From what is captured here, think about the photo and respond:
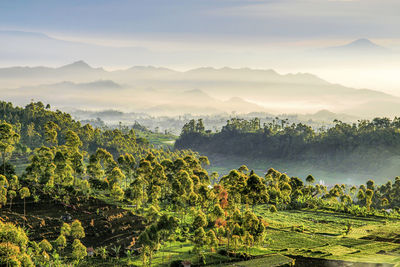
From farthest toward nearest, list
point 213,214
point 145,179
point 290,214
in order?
point 290,214 → point 145,179 → point 213,214

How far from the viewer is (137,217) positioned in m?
56.1

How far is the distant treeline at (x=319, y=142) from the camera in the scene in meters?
148

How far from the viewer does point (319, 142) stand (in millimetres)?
165875

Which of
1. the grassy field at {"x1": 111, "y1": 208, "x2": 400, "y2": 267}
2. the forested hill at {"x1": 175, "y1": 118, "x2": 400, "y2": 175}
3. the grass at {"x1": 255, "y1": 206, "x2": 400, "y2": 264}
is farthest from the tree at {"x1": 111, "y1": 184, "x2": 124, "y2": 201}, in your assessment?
the forested hill at {"x1": 175, "y1": 118, "x2": 400, "y2": 175}

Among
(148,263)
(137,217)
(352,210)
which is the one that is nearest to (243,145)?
(352,210)

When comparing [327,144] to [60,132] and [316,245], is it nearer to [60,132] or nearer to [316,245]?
[60,132]

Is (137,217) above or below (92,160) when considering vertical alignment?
below

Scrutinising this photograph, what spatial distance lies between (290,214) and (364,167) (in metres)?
88.6

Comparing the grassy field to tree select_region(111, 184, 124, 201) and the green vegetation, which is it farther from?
tree select_region(111, 184, 124, 201)

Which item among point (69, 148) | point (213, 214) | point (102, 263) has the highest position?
point (69, 148)

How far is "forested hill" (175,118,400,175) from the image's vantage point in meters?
147

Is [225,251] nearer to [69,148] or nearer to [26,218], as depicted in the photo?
[26,218]

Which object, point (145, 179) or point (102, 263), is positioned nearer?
point (102, 263)

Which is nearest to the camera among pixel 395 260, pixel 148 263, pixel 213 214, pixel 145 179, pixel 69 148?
pixel 148 263
